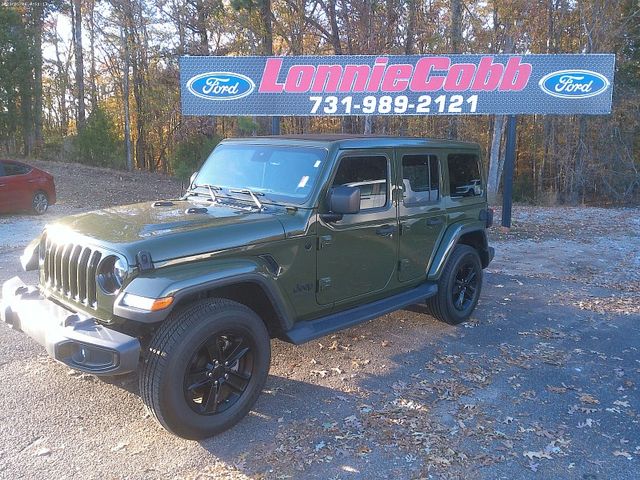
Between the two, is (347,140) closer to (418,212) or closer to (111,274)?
(418,212)

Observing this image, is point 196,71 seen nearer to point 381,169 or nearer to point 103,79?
point 381,169

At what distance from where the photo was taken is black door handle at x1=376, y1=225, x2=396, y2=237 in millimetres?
4812

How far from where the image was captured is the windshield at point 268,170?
439cm

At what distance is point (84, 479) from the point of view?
10.6ft

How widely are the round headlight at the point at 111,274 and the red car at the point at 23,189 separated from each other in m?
10.6

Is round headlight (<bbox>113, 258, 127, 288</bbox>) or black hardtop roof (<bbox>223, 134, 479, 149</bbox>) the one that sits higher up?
black hardtop roof (<bbox>223, 134, 479, 149</bbox>)

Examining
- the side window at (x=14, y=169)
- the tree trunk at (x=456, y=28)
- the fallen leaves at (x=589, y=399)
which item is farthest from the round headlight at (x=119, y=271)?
the tree trunk at (x=456, y=28)

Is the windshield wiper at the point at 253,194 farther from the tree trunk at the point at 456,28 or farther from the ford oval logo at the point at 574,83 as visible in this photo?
the tree trunk at the point at 456,28

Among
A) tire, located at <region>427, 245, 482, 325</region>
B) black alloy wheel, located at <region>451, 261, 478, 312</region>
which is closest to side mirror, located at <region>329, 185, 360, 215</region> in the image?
tire, located at <region>427, 245, 482, 325</region>

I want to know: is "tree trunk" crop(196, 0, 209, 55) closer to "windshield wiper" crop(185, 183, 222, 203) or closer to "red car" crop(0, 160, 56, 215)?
"red car" crop(0, 160, 56, 215)

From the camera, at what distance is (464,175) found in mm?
6035

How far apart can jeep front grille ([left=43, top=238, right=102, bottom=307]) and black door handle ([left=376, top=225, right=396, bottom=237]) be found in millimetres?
Answer: 2297

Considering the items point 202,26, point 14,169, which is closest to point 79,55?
point 202,26

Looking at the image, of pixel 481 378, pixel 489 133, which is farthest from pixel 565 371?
pixel 489 133
